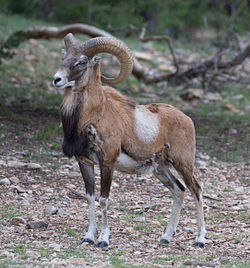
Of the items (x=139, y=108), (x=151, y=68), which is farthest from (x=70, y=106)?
(x=151, y=68)

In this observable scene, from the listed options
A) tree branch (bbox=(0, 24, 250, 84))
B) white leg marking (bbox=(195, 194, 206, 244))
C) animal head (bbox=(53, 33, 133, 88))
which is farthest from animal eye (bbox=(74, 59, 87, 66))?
tree branch (bbox=(0, 24, 250, 84))

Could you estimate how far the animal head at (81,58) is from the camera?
306 inches

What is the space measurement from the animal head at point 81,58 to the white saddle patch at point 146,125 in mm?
889

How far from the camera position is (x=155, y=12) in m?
26.6

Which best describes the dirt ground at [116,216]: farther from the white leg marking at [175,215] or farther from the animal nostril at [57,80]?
the animal nostril at [57,80]

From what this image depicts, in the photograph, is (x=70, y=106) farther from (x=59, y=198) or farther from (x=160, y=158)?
(x=59, y=198)

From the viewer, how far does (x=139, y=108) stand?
8617 millimetres

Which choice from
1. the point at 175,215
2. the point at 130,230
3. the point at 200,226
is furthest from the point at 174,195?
the point at 130,230

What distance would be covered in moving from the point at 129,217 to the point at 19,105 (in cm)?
643

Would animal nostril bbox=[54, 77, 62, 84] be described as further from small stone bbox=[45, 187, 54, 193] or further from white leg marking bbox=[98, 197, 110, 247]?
small stone bbox=[45, 187, 54, 193]

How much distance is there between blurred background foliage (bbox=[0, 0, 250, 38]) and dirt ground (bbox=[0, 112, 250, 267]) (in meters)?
9.42

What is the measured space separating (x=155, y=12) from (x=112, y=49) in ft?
61.3

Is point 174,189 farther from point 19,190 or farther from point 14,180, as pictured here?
point 14,180

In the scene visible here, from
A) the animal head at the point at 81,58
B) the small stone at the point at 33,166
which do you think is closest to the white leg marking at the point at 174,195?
the animal head at the point at 81,58
